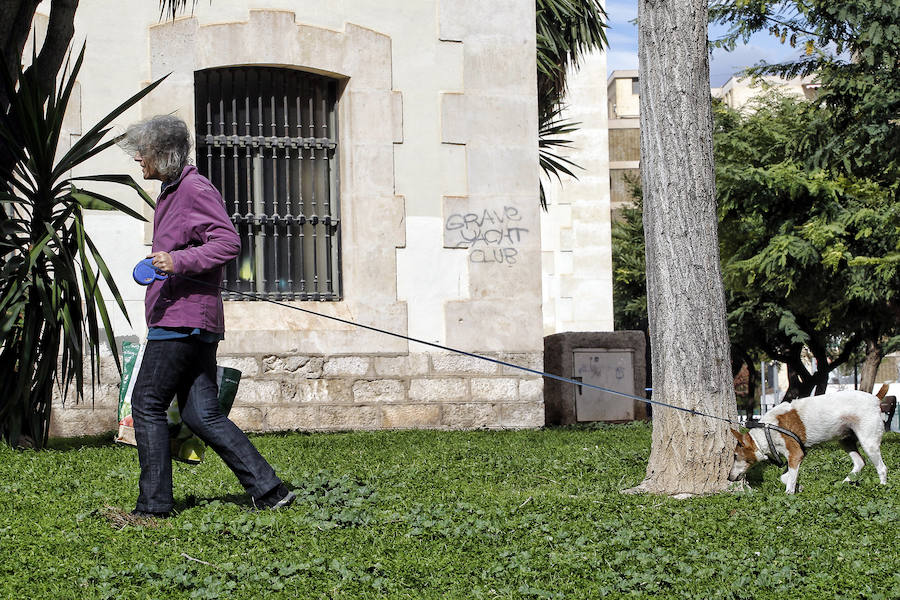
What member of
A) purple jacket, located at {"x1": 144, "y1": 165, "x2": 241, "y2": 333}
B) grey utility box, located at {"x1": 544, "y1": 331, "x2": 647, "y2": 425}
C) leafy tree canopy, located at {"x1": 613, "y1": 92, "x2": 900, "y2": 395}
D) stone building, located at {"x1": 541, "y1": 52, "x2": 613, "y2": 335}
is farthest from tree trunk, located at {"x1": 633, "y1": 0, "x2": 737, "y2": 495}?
stone building, located at {"x1": 541, "y1": 52, "x2": 613, "y2": 335}

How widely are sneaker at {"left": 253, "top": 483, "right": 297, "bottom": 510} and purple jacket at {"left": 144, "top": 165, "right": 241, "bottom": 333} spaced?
805 mm

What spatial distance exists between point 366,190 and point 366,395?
1944mm

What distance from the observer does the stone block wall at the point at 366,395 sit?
10.3 m

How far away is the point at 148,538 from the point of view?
4906 mm

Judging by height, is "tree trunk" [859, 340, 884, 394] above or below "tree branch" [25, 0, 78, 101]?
below

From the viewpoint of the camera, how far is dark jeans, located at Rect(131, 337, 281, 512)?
5199mm

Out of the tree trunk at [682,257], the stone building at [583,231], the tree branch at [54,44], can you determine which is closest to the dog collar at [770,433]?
the tree trunk at [682,257]

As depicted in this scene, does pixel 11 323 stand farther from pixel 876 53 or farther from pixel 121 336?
pixel 876 53

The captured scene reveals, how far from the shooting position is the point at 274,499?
545 cm

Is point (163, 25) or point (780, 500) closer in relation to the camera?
point (780, 500)

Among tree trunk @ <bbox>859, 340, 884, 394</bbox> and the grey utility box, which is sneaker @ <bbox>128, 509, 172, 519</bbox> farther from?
tree trunk @ <bbox>859, 340, 884, 394</bbox>

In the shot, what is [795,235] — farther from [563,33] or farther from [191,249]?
[191,249]

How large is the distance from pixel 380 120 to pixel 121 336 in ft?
10.3

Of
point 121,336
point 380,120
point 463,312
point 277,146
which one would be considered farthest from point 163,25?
point 463,312
